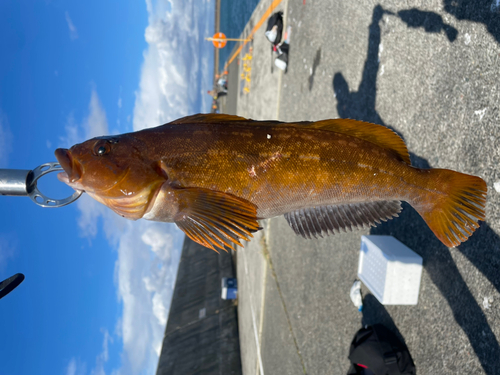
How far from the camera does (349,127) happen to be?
2.00m

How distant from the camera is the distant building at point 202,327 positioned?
36.4 feet

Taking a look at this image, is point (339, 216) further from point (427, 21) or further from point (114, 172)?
point (427, 21)

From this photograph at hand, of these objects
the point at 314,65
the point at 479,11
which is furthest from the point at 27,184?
the point at 314,65

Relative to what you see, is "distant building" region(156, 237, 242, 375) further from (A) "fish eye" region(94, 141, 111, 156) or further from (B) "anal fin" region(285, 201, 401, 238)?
(A) "fish eye" region(94, 141, 111, 156)

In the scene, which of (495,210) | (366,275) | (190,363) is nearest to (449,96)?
(495,210)

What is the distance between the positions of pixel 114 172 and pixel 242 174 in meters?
0.76

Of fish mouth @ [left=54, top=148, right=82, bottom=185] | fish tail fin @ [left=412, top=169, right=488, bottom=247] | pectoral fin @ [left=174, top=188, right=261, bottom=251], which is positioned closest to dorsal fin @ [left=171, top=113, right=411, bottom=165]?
fish tail fin @ [left=412, top=169, right=488, bottom=247]

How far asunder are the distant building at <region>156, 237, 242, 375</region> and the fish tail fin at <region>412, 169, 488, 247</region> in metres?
10.6

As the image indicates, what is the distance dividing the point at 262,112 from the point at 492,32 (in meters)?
8.02

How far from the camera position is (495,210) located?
255 centimetres

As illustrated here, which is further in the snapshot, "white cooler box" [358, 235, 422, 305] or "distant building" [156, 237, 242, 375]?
"distant building" [156, 237, 242, 375]

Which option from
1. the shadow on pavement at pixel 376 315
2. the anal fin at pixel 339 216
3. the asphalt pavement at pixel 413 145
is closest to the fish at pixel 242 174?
the anal fin at pixel 339 216

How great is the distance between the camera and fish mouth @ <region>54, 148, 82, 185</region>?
70.0 inches

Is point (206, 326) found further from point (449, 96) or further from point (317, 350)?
point (449, 96)
